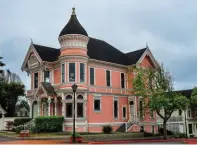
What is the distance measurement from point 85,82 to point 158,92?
320 inches

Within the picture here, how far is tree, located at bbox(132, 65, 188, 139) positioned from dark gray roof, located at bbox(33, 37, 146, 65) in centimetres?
543

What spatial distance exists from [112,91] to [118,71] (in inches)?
114

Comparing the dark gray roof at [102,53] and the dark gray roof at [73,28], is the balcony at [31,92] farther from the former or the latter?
the dark gray roof at [73,28]

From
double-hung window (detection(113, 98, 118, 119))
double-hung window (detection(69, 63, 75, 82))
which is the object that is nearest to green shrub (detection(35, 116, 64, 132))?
double-hung window (detection(69, 63, 75, 82))

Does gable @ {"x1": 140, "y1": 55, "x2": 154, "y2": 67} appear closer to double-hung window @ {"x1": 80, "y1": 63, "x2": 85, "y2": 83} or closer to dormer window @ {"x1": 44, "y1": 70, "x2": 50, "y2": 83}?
double-hung window @ {"x1": 80, "y1": 63, "x2": 85, "y2": 83}

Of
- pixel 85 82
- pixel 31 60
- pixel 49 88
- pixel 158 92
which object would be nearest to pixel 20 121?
pixel 49 88

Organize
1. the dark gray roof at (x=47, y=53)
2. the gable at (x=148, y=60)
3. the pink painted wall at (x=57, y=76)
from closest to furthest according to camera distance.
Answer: the pink painted wall at (x=57, y=76), the dark gray roof at (x=47, y=53), the gable at (x=148, y=60)

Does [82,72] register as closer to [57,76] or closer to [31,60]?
[57,76]

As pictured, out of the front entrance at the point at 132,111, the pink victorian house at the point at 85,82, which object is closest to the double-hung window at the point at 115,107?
the pink victorian house at the point at 85,82

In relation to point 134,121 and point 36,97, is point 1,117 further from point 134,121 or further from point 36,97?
point 134,121

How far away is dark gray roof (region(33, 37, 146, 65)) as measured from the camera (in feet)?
132

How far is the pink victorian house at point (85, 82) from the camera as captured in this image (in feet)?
120

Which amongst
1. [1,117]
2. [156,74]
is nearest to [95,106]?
[156,74]

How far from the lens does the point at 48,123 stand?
115 ft
